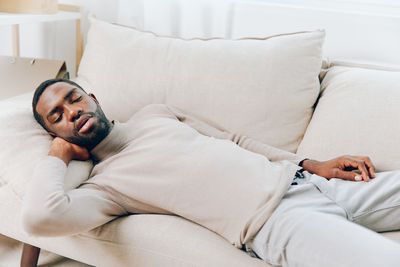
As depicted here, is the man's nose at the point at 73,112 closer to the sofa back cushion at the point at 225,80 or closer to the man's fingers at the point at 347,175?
the sofa back cushion at the point at 225,80

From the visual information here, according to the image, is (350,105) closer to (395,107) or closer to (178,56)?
(395,107)

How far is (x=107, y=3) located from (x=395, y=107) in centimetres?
145

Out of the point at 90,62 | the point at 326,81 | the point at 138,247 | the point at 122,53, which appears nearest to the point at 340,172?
the point at 326,81

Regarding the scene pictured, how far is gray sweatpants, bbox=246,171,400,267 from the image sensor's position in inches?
38.0

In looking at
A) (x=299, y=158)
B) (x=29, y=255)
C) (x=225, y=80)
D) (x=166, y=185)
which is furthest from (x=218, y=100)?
(x=29, y=255)

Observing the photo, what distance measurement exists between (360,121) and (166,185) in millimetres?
686

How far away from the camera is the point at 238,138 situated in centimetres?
149

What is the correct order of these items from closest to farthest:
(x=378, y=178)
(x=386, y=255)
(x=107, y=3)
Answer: (x=386, y=255), (x=378, y=178), (x=107, y=3)

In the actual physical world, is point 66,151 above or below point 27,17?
below

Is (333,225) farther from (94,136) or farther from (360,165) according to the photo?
(94,136)

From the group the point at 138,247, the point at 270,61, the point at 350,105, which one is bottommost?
the point at 138,247

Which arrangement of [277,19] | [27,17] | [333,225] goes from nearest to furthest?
[333,225], [27,17], [277,19]

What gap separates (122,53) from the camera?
166 centimetres

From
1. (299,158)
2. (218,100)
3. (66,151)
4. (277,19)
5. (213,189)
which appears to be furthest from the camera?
(277,19)
